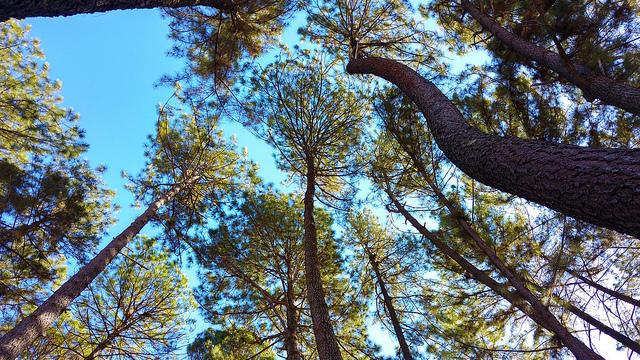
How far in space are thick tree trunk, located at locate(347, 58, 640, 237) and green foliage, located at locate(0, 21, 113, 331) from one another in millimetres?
5770

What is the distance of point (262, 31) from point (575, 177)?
21.2 feet

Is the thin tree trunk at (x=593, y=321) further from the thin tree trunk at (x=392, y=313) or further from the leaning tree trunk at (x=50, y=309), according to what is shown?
the leaning tree trunk at (x=50, y=309)

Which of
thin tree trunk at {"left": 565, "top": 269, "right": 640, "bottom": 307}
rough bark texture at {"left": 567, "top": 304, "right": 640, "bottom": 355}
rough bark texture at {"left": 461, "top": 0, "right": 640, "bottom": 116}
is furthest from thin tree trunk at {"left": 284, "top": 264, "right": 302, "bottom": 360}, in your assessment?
rough bark texture at {"left": 461, "top": 0, "right": 640, "bottom": 116}

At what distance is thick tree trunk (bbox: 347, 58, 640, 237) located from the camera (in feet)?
4.66

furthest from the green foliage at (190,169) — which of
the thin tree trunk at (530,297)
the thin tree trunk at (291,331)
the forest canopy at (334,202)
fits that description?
the thin tree trunk at (530,297)

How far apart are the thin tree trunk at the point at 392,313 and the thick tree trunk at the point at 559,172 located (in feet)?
13.7

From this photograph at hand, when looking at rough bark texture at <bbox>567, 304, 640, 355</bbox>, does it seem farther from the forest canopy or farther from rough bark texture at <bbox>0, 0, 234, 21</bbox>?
rough bark texture at <bbox>0, 0, 234, 21</bbox>

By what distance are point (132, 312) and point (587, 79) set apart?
9.16 m

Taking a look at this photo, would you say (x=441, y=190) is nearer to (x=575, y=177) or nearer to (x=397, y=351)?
(x=397, y=351)

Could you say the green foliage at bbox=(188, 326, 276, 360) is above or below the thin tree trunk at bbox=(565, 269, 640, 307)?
below

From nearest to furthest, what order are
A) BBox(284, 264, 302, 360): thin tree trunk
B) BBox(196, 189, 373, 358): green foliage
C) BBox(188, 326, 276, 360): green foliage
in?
BBox(284, 264, 302, 360): thin tree trunk → BBox(188, 326, 276, 360): green foliage → BBox(196, 189, 373, 358): green foliage

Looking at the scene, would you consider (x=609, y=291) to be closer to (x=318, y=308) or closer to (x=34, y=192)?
(x=318, y=308)

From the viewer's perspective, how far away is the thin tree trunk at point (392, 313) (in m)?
5.52

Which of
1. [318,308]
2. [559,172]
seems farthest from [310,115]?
[559,172]
